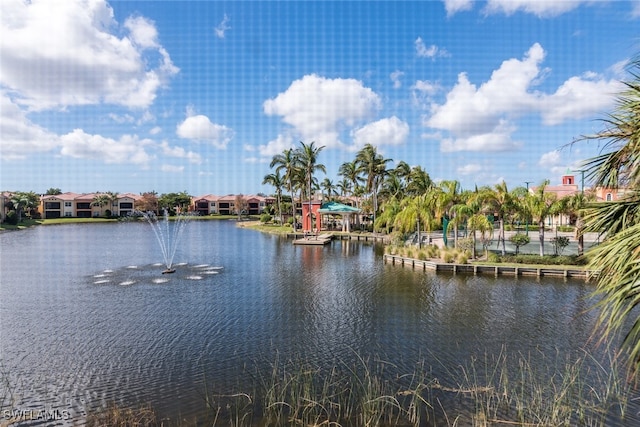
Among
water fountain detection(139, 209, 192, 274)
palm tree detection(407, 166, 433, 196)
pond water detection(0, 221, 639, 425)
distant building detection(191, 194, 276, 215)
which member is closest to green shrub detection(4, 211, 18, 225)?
water fountain detection(139, 209, 192, 274)

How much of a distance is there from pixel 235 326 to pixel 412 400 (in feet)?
30.8

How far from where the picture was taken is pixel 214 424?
10055 millimetres

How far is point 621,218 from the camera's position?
4.92 m

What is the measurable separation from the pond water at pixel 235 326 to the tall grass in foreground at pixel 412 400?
0.48 m

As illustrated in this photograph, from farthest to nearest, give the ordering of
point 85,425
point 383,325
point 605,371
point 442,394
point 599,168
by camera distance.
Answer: point 383,325 < point 605,371 < point 442,394 < point 85,425 < point 599,168

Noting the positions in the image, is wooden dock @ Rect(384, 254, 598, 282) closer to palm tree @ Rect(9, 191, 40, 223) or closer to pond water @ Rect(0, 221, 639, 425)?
pond water @ Rect(0, 221, 639, 425)

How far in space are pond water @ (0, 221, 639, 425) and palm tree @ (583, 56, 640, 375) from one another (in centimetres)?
284

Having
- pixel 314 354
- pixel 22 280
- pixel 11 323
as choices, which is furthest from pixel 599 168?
pixel 22 280

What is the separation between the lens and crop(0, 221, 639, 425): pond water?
12.5 meters

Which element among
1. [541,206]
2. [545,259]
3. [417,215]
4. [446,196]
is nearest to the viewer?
[545,259]

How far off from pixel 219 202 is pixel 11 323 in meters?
117

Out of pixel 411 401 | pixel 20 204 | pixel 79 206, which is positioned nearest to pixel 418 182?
pixel 411 401

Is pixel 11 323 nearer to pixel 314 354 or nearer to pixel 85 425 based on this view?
pixel 85 425

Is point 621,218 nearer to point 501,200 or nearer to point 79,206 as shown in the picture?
point 501,200
